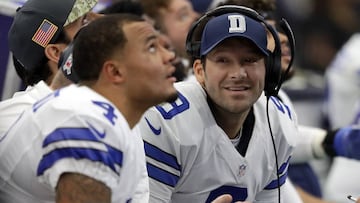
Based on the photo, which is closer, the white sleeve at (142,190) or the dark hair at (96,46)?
the dark hair at (96,46)

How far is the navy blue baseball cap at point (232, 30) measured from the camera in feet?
12.0

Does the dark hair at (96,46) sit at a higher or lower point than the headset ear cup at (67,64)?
higher

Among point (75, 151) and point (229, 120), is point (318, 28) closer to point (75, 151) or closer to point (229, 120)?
point (229, 120)

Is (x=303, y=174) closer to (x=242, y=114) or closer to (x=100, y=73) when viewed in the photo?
(x=242, y=114)

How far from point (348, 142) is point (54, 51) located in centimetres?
137

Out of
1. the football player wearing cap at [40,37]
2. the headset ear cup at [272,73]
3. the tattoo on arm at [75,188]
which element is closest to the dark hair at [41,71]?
the football player wearing cap at [40,37]

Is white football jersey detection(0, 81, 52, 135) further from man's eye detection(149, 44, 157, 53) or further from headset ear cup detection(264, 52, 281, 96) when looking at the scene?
headset ear cup detection(264, 52, 281, 96)

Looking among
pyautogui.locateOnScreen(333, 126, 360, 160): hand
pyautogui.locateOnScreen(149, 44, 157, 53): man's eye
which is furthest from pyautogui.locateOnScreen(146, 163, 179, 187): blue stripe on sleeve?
pyautogui.locateOnScreen(333, 126, 360, 160): hand

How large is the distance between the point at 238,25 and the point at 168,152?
0.42 m

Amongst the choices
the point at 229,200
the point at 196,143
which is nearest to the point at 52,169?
the point at 229,200

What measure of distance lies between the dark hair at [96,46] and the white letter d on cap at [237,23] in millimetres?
573

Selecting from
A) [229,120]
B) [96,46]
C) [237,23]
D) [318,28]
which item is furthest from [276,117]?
[318,28]

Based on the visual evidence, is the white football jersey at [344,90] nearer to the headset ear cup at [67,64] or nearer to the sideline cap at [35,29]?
the sideline cap at [35,29]

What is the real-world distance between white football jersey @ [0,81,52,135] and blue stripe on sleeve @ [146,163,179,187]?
0.40m
